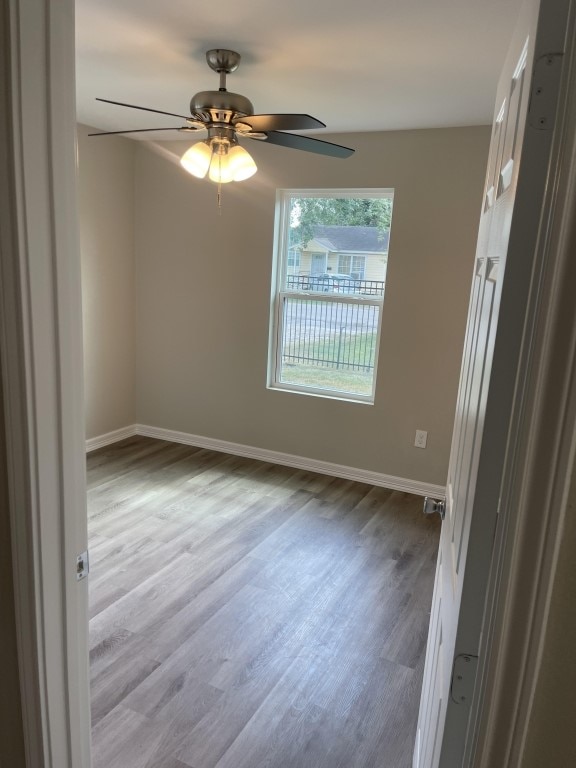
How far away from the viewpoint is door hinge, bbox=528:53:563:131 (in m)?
0.67

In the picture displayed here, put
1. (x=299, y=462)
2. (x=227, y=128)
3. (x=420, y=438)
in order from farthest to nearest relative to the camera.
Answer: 1. (x=299, y=462)
2. (x=420, y=438)
3. (x=227, y=128)

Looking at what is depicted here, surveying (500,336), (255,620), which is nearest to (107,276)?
(255,620)

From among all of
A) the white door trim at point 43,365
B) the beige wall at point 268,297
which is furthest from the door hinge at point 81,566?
the beige wall at point 268,297

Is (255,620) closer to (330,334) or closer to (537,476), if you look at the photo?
(537,476)

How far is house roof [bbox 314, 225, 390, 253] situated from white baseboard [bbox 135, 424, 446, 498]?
1667 mm

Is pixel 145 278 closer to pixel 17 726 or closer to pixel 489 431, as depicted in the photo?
pixel 17 726

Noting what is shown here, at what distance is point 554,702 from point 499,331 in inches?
18.8

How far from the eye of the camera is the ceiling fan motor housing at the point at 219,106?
216cm

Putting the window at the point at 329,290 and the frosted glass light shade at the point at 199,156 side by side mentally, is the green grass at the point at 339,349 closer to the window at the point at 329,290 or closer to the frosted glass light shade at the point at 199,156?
the window at the point at 329,290

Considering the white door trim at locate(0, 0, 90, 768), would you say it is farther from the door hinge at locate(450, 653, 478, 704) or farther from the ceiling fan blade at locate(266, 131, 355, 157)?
the ceiling fan blade at locate(266, 131, 355, 157)

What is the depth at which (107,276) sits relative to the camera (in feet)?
14.7

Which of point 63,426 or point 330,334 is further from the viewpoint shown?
point 330,334

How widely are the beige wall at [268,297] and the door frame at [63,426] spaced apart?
3.04 metres

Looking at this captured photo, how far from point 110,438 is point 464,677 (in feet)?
14.1
